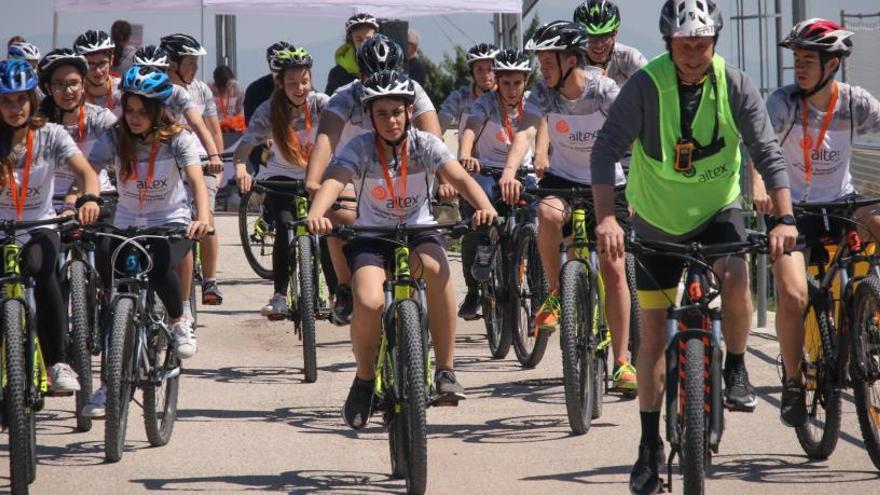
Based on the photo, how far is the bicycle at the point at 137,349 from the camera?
28.5 ft

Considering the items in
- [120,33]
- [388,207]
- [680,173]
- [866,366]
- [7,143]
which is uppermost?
[120,33]

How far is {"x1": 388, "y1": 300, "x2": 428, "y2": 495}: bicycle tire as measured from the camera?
7.64m

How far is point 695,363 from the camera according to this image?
22.2 feet

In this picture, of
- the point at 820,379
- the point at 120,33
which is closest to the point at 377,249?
the point at 820,379

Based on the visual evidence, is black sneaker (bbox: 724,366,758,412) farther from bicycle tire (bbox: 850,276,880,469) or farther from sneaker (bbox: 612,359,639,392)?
sneaker (bbox: 612,359,639,392)

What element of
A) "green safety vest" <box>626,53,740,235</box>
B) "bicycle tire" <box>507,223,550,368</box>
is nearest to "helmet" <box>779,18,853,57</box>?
"green safety vest" <box>626,53,740,235</box>

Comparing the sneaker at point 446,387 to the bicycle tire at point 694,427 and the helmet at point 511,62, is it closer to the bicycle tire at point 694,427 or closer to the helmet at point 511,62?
the bicycle tire at point 694,427

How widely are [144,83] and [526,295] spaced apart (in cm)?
318

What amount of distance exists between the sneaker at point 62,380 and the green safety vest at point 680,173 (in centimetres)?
306

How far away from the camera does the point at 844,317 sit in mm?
7953

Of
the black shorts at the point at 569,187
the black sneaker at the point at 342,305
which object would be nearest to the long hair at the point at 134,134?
the black sneaker at the point at 342,305

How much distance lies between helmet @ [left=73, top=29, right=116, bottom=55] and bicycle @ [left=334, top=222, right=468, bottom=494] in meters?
5.03

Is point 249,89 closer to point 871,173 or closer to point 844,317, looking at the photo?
point 871,173

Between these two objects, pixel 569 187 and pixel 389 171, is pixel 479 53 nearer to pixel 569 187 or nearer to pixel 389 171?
pixel 569 187
